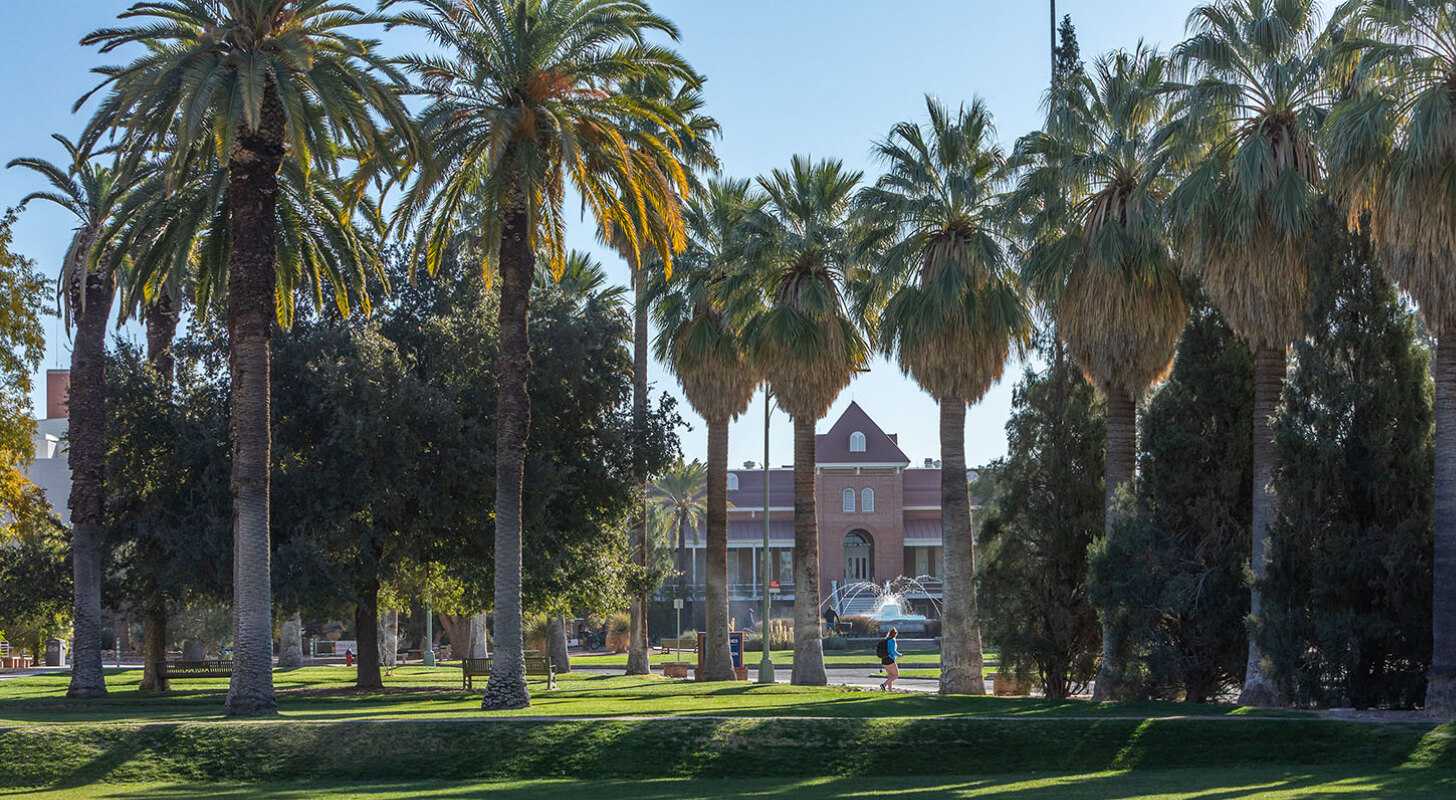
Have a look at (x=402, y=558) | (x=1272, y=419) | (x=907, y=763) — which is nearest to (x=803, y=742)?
(x=907, y=763)

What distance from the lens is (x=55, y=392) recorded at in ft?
269

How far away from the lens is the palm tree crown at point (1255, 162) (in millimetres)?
25281

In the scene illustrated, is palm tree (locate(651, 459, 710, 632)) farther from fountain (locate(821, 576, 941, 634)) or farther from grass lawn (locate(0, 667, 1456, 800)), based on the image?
grass lawn (locate(0, 667, 1456, 800))

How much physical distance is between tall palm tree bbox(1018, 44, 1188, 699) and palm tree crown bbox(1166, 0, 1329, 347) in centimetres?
133

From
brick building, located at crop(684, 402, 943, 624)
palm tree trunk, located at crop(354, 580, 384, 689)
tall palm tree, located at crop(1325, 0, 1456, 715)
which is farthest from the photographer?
brick building, located at crop(684, 402, 943, 624)

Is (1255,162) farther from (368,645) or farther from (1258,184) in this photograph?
(368,645)

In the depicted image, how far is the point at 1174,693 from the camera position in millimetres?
29500

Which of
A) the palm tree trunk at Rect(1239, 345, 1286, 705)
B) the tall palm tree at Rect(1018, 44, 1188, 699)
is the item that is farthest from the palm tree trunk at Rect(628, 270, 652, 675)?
the palm tree trunk at Rect(1239, 345, 1286, 705)

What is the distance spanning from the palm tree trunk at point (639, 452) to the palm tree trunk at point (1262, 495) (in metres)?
14.5

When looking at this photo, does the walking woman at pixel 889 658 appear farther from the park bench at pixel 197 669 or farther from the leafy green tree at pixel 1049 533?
the park bench at pixel 197 669

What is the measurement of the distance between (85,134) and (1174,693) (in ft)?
70.6

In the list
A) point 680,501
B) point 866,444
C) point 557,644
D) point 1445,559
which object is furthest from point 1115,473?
point 680,501

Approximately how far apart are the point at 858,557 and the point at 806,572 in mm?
53244

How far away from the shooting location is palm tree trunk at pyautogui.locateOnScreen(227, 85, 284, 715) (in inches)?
997
